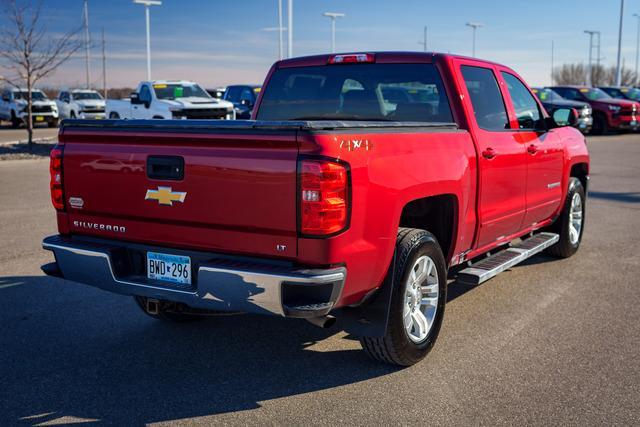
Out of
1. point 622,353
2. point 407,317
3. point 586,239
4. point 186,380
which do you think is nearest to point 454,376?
point 407,317

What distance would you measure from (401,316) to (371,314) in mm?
236

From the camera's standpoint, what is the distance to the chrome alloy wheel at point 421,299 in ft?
14.7

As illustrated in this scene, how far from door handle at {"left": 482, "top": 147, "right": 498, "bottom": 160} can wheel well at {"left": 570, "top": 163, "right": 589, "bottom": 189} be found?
2.66 metres

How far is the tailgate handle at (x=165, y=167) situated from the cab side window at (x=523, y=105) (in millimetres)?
3352

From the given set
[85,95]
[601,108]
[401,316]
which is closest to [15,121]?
[85,95]

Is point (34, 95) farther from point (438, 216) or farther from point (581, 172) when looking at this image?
point (438, 216)

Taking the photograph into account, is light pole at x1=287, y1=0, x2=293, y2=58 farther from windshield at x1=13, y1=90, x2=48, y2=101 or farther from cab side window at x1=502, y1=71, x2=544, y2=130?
cab side window at x1=502, y1=71, x2=544, y2=130

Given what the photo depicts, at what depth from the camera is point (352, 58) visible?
222 inches

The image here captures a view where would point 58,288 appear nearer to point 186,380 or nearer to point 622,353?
point 186,380

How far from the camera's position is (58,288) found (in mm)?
6297

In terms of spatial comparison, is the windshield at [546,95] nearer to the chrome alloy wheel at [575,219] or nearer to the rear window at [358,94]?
the chrome alloy wheel at [575,219]

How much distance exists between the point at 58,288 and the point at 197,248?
2843 millimetres

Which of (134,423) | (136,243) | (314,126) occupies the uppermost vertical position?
(314,126)

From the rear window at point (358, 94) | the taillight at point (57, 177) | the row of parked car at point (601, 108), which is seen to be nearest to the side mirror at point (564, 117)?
the rear window at point (358, 94)
